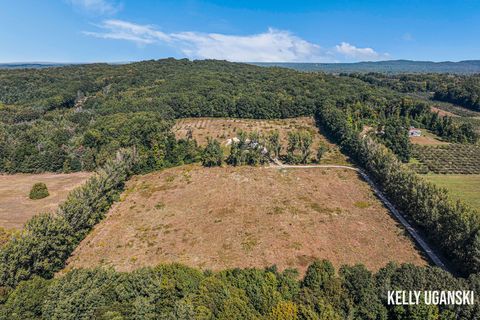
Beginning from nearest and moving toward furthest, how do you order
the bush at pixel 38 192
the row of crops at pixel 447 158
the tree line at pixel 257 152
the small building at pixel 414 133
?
the bush at pixel 38 192
the row of crops at pixel 447 158
the tree line at pixel 257 152
the small building at pixel 414 133

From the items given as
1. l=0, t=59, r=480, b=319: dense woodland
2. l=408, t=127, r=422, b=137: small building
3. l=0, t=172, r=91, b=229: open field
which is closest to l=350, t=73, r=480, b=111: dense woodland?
l=0, t=59, r=480, b=319: dense woodland

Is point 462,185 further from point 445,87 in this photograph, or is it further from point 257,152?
point 445,87

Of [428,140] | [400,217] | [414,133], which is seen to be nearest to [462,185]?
[400,217]

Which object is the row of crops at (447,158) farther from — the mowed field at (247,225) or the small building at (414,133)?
→ the mowed field at (247,225)

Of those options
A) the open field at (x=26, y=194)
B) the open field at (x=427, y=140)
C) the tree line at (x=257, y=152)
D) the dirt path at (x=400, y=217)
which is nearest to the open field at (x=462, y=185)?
the dirt path at (x=400, y=217)

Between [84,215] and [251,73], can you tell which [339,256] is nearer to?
[84,215]

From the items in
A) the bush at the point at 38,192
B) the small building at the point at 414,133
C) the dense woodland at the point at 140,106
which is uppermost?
the dense woodland at the point at 140,106

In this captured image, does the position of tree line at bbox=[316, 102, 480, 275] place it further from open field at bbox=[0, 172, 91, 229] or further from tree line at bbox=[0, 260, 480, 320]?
open field at bbox=[0, 172, 91, 229]
